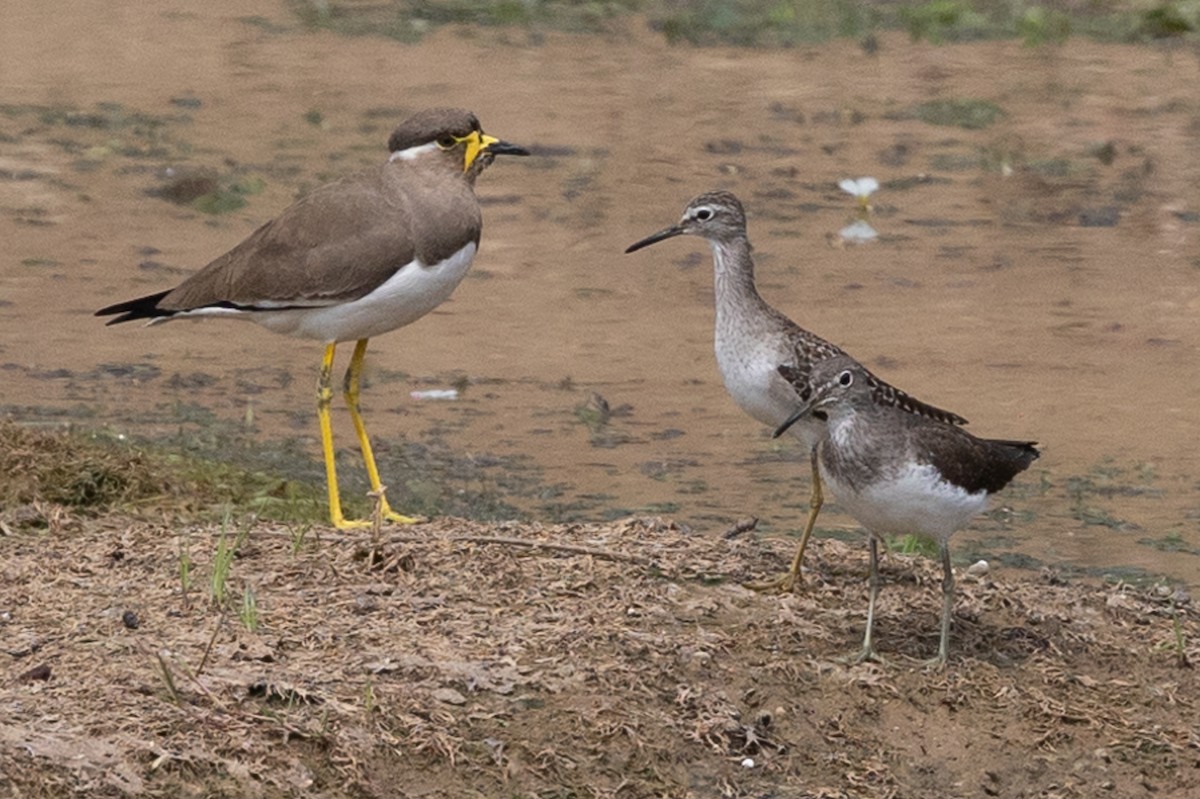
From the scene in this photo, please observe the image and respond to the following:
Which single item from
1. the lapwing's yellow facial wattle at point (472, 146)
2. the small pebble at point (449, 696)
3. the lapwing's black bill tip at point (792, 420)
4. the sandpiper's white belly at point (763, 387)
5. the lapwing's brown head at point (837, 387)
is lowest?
the small pebble at point (449, 696)

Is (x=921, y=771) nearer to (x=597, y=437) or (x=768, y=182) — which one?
(x=597, y=437)

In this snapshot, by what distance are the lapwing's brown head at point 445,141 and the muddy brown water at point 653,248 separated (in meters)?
1.49

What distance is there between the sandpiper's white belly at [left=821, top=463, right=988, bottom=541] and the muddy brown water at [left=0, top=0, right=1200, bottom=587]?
1.98 metres

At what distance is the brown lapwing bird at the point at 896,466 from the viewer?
6.66 metres

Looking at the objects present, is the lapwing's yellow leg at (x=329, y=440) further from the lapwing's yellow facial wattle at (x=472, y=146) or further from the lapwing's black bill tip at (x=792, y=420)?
the lapwing's black bill tip at (x=792, y=420)

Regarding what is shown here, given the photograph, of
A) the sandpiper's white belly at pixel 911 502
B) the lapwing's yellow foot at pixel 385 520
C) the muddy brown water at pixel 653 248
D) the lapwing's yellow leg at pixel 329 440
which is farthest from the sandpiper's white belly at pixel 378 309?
the sandpiper's white belly at pixel 911 502

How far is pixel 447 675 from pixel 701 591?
1.10 meters

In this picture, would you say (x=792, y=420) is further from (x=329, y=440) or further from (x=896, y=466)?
(x=329, y=440)

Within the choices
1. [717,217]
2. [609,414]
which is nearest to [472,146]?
[717,217]

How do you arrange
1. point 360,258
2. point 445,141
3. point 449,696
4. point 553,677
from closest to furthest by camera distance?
point 449,696, point 553,677, point 360,258, point 445,141

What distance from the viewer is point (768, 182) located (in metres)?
14.4

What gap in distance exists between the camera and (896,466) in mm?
6645

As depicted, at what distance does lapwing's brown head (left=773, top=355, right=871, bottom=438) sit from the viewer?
691cm

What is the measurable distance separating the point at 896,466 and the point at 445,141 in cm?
250
